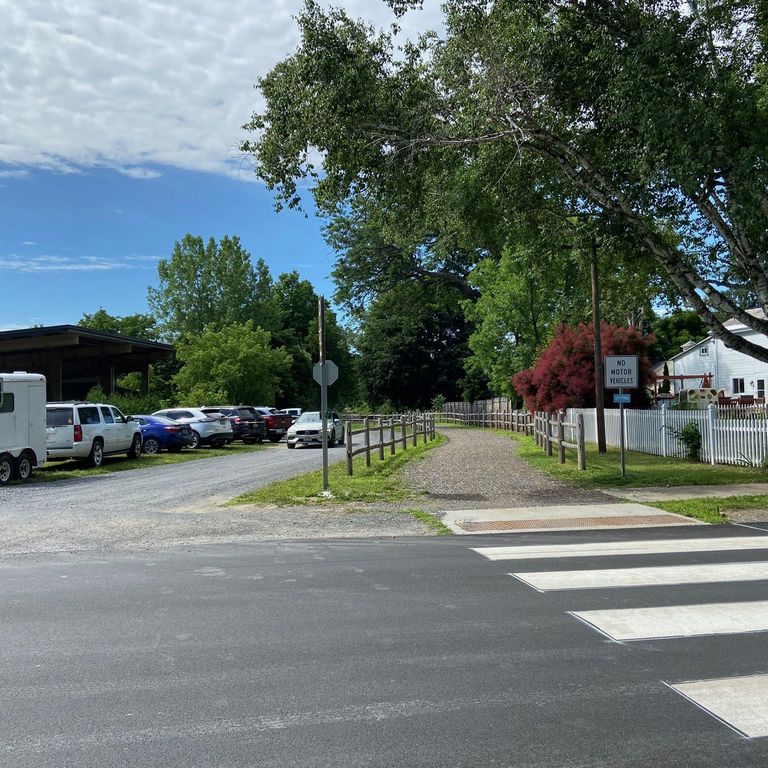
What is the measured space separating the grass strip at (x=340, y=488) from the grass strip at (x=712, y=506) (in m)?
4.54

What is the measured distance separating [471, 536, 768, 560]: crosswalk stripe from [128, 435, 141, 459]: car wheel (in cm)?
1903

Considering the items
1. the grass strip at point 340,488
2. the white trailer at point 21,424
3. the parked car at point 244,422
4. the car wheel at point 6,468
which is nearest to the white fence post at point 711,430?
the grass strip at point 340,488

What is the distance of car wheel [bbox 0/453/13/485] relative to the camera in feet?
59.8

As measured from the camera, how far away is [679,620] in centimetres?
576

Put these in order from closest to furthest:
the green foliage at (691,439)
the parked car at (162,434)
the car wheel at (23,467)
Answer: the car wheel at (23,467) → the green foliage at (691,439) → the parked car at (162,434)

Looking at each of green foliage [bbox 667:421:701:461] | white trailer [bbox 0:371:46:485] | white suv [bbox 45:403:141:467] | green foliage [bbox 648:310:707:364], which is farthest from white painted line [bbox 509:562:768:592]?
green foliage [bbox 648:310:707:364]

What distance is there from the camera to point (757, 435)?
17328 millimetres

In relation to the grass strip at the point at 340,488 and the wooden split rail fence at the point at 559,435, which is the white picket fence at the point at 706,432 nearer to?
the wooden split rail fence at the point at 559,435

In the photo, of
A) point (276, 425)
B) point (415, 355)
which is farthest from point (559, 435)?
point (415, 355)

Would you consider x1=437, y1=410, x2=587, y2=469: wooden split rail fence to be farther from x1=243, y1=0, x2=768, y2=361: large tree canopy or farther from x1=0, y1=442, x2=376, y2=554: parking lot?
x1=0, y1=442, x2=376, y2=554: parking lot

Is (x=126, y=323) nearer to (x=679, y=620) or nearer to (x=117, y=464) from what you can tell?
(x=117, y=464)

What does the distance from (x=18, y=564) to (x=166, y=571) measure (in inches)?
74.9

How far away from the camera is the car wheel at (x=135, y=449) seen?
83.8ft

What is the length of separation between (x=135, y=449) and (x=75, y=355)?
16304 millimetres
